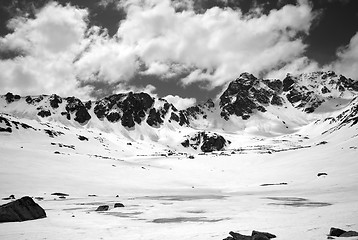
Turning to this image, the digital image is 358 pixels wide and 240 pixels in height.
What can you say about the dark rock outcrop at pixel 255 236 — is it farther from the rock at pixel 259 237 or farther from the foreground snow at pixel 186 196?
the foreground snow at pixel 186 196

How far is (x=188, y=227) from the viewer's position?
16047 millimetres

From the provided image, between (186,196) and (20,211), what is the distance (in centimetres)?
2345

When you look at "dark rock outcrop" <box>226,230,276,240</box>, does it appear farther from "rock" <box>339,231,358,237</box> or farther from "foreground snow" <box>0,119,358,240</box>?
"rock" <box>339,231,358,237</box>

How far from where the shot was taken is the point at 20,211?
19094mm

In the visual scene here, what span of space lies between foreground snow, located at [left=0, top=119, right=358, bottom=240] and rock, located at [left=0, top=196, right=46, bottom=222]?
3.57 feet

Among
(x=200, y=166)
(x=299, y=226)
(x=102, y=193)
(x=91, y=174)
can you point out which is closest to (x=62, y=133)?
(x=200, y=166)

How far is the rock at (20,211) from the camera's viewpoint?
18.3 metres

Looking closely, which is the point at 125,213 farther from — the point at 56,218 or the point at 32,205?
the point at 32,205

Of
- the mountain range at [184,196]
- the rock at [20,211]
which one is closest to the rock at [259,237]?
the mountain range at [184,196]

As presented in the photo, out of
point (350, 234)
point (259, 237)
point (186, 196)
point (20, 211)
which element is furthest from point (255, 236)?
point (186, 196)

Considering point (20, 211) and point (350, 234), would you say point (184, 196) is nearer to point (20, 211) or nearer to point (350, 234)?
point (20, 211)

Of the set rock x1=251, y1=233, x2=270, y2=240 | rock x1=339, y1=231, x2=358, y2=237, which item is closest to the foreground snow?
rock x1=339, y1=231, x2=358, y2=237

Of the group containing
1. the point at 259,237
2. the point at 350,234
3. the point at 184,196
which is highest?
the point at 350,234

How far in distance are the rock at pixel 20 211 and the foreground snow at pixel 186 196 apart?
1089 millimetres
